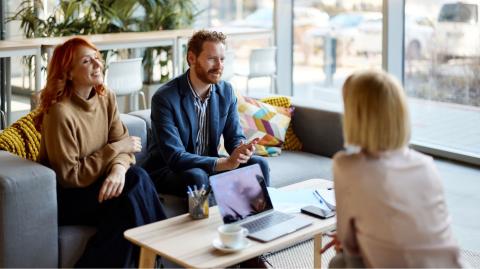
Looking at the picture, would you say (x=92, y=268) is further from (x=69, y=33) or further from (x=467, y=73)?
(x=69, y=33)

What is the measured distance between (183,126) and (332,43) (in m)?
3.44

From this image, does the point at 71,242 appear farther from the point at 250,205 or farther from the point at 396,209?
the point at 396,209

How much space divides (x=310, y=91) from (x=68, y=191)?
169 inches

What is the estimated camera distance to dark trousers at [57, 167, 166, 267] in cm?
301

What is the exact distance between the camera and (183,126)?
11.6 feet

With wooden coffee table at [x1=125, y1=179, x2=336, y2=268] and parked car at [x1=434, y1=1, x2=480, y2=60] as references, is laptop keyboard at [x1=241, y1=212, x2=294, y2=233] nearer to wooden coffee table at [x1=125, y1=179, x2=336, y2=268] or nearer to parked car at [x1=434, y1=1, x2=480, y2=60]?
wooden coffee table at [x1=125, y1=179, x2=336, y2=268]

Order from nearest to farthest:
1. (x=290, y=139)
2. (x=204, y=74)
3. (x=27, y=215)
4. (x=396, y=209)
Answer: (x=396, y=209) → (x=27, y=215) → (x=204, y=74) → (x=290, y=139)

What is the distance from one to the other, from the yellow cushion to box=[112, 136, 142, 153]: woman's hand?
376 millimetres

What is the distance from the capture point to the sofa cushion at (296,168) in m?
3.91

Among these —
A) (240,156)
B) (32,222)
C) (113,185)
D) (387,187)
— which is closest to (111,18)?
(240,156)

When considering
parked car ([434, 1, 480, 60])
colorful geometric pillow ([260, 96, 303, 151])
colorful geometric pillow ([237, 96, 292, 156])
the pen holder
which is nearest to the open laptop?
the pen holder

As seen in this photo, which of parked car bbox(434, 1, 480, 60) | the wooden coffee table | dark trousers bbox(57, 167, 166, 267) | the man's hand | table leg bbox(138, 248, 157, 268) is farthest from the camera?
parked car bbox(434, 1, 480, 60)

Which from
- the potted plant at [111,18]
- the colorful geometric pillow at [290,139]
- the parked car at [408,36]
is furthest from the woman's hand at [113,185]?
the potted plant at [111,18]

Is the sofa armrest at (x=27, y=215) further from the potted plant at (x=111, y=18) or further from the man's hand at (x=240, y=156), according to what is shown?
the potted plant at (x=111, y=18)
